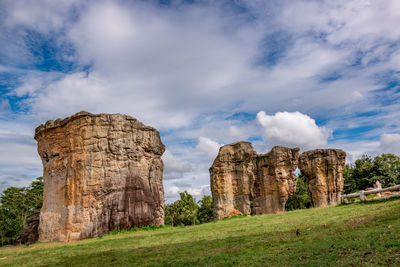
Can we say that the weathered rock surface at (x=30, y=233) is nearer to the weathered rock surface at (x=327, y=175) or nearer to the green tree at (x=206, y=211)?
the weathered rock surface at (x=327, y=175)

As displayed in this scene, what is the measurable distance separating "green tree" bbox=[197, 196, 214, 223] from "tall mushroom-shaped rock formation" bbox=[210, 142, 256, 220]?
3625 cm

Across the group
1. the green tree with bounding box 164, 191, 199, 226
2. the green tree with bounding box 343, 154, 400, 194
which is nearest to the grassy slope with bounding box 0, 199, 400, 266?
the green tree with bounding box 343, 154, 400, 194

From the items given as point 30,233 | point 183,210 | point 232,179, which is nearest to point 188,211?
point 183,210

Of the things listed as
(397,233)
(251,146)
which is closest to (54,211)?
(251,146)

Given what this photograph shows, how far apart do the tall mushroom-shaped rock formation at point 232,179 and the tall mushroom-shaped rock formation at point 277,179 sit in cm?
417

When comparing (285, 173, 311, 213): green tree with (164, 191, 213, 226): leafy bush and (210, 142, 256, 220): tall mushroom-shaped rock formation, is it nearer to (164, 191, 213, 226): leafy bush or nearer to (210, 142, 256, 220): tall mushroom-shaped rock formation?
(164, 191, 213, 226): leafy bush

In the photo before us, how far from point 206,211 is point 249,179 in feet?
126

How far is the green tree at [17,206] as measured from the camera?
173 feet

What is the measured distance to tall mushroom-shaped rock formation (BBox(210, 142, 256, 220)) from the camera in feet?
125

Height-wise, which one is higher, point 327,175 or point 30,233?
point 327,175

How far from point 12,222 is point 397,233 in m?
57.3

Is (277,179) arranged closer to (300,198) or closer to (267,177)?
(267,177)

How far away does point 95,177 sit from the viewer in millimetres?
27766

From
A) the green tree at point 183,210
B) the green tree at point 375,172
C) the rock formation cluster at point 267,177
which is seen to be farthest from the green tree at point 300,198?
the green tree at point 183,210
